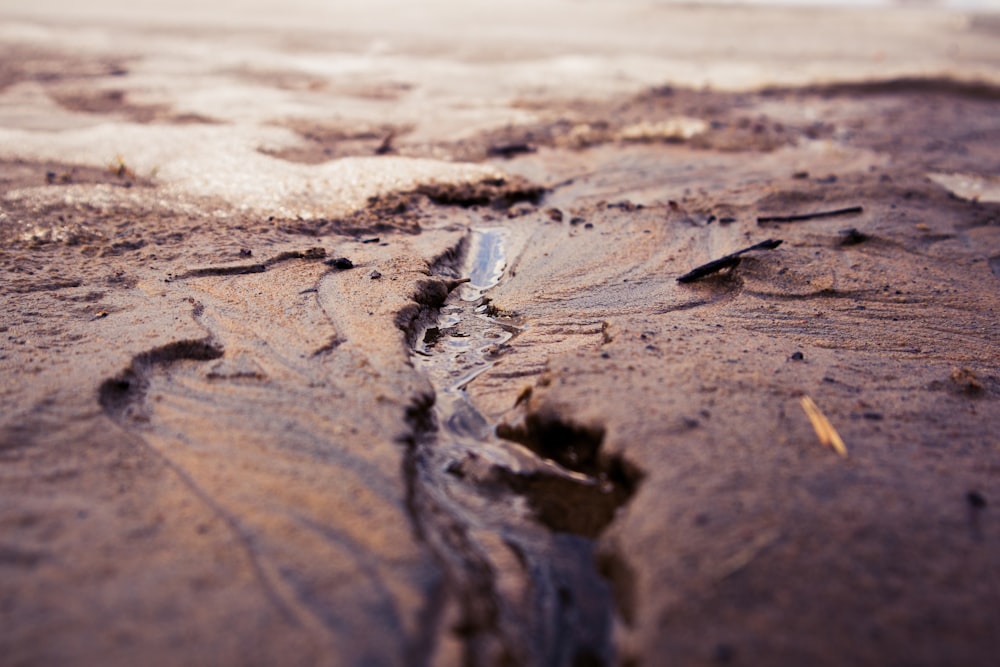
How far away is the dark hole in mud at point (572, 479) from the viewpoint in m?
2.28

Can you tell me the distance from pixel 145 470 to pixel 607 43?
38.9 ft

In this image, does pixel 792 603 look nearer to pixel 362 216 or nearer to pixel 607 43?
pixel 362 216

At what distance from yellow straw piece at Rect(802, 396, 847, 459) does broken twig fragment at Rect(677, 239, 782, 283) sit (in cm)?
129

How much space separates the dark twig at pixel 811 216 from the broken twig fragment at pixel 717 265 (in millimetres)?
653

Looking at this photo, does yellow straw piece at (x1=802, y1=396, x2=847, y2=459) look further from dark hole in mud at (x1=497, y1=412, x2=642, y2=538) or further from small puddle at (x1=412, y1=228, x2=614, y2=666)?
small puddle at (x1=412, y1=228, x2=614, y2=666)

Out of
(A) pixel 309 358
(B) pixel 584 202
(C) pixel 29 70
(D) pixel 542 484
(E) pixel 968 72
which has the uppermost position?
(E) pixel 968 72

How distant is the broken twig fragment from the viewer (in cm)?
381

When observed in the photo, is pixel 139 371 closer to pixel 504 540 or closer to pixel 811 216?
pixel 504 540

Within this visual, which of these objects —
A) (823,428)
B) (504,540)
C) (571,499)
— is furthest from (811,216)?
(504,540)

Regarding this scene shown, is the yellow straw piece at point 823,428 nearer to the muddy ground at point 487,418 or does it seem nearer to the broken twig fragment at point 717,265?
the muddy ground at point 487,418

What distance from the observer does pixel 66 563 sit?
6.26 ft

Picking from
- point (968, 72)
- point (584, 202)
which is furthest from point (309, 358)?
point (968, 72)

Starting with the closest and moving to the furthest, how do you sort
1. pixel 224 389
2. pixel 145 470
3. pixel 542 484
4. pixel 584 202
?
pixel 145 470 < pixel 542 484 < pixel 224 389 < pixel 584 202

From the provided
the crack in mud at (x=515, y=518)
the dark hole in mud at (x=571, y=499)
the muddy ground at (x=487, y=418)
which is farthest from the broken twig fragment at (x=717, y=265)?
the dark hole in mud at (x=571, y=499)
